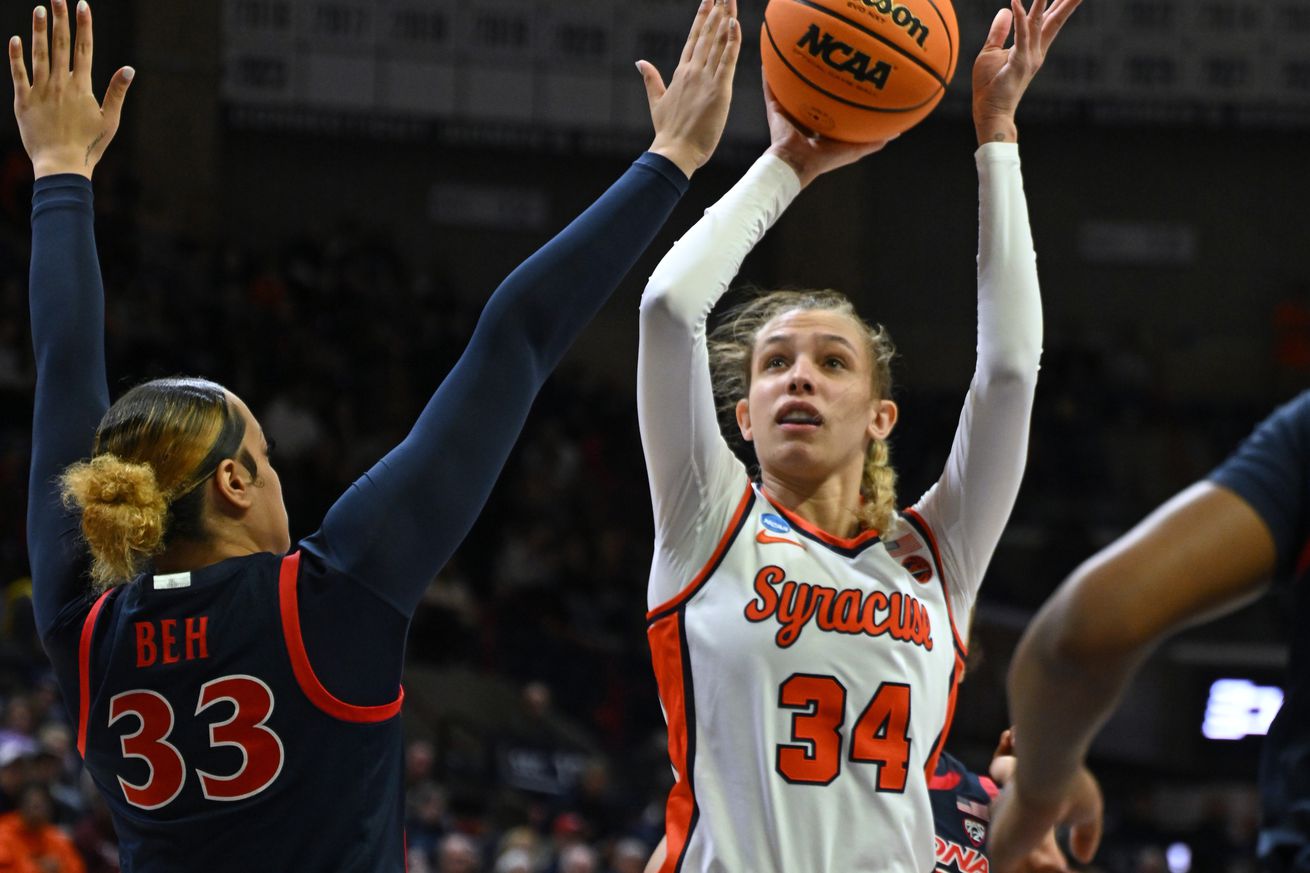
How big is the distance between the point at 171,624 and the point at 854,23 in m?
1.66

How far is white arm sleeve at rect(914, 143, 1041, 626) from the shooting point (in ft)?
9.12

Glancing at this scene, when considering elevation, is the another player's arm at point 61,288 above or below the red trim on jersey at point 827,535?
above

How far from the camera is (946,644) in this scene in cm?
280

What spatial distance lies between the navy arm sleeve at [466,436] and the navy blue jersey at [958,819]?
1.08 meters

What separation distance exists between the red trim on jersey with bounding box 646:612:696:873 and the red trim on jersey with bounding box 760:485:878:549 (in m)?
0.27

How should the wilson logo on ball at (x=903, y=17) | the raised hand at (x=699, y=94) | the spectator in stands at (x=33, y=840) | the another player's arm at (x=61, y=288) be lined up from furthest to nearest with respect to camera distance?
the spectator in stands at (x=33, y=840) < the wilson logo on ball at (x=903, y=17) < the raised hand at (x=699, y=94) < the another player's arm at (x=61, y=288)

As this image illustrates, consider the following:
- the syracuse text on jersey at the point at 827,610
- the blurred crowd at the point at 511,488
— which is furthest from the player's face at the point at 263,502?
the blurred crowd at the point at 511,488

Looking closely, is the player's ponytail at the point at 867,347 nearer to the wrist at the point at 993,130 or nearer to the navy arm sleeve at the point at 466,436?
the wrist at the point at 993,130

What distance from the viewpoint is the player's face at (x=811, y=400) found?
2.87m

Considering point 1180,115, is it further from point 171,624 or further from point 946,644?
point 171,624

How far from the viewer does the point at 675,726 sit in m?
2.71

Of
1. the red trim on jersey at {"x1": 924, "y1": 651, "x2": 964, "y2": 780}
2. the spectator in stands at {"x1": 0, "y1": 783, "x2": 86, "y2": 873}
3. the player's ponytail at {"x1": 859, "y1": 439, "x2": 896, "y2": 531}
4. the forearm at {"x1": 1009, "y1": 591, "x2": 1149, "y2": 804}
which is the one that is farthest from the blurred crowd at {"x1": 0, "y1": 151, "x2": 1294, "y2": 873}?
the forearm at {"x1": 1009, "y1": 591, "x2": 1149, "y2": 804}

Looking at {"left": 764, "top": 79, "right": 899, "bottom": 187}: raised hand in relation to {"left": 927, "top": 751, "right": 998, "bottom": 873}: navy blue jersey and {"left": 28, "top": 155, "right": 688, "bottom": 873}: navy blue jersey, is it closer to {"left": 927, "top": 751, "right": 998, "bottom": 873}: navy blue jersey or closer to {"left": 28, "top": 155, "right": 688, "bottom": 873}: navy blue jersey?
{"left": 28, "top": 155, "right": 688, "bottom": 873}: navy blue jersey

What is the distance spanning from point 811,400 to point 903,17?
2.49 feet
